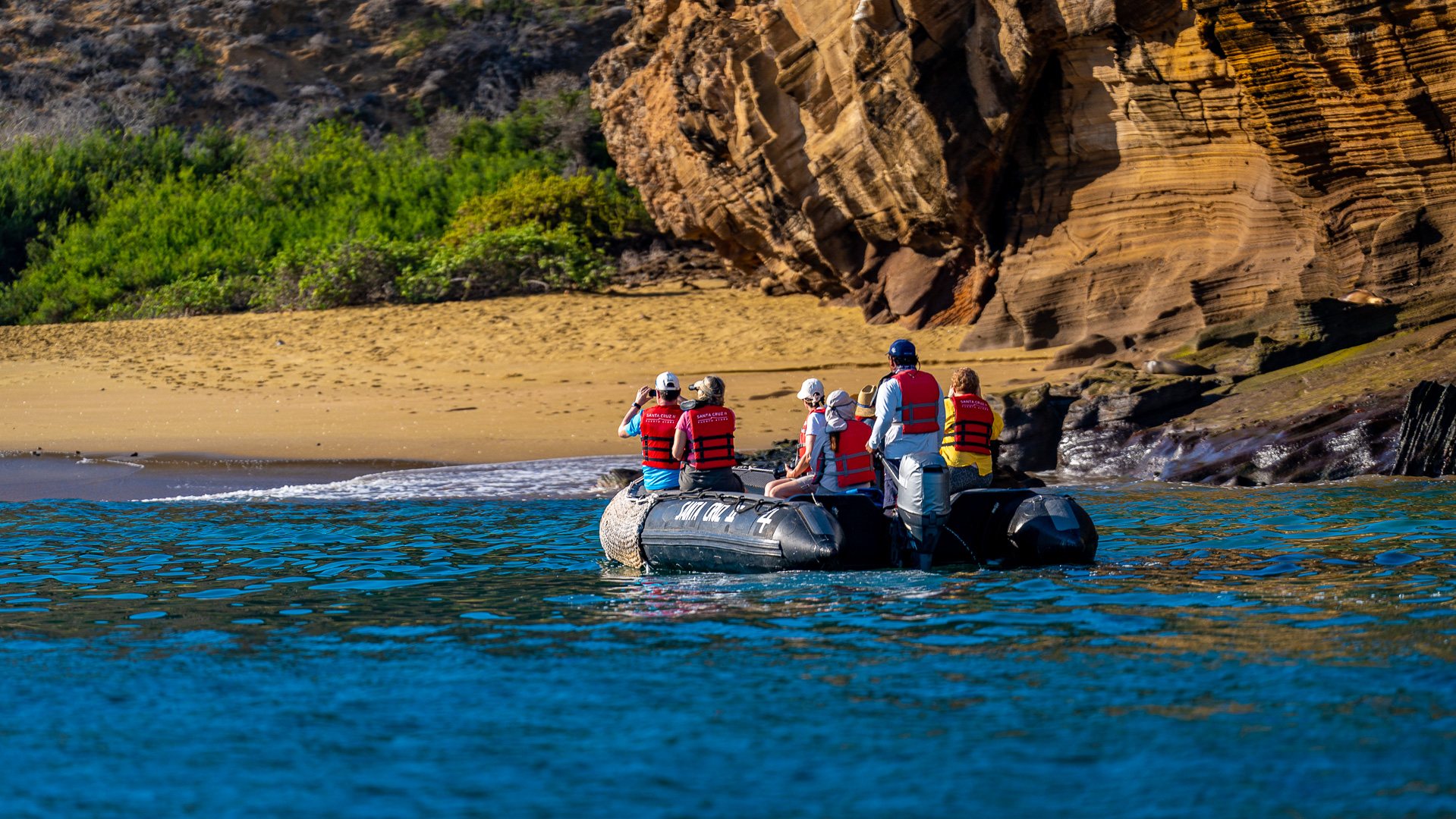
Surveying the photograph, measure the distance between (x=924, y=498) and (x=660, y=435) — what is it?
2237mm

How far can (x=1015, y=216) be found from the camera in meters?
18.9

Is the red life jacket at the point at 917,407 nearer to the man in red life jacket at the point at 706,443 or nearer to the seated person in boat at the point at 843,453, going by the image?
the seated person in boat at the point at 843,453

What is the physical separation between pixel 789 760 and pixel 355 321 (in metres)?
20.0

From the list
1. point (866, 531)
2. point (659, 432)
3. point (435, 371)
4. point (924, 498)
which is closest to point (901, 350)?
point (924, 498)

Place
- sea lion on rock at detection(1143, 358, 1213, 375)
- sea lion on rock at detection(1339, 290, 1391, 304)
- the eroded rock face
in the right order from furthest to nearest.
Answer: sea lion on rock at detection(1143, 358, 1213, 375), sea lion on rock at detection(1339, 290, 1391, 304), the eroded rock face

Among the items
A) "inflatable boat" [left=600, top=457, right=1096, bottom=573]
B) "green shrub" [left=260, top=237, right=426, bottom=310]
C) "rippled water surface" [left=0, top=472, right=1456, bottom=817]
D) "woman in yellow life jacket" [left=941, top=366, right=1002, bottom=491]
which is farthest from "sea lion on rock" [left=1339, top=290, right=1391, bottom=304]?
"green shrub" [left=260, top=237, right=426, bottom=310]

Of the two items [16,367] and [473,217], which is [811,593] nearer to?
[16,367]

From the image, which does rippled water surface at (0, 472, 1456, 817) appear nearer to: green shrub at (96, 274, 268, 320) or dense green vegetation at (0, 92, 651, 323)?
dense green vegetation at (0, 92, 651, 323)

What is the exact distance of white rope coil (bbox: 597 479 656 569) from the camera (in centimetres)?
891

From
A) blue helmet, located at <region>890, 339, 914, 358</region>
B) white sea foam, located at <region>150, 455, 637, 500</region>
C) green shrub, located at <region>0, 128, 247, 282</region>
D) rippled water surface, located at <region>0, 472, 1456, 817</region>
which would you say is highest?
green shrub, located at <region>0, 128, 247, 282</region>

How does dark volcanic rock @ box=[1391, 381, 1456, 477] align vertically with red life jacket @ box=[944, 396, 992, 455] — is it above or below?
below

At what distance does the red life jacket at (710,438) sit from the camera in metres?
9.16

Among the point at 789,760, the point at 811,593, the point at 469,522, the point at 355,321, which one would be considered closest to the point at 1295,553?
the point at 811,593

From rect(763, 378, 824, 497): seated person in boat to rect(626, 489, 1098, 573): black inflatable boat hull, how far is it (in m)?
0.26
